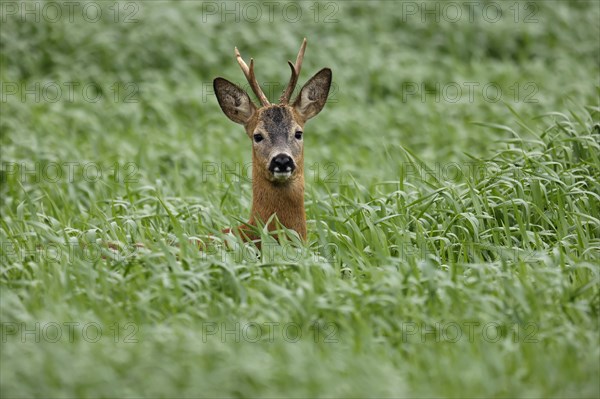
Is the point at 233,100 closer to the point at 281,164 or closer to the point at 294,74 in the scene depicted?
the point at 294,74

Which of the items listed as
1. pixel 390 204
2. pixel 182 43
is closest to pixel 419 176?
pixel 390 204

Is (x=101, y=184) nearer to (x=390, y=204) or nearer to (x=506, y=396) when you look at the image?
(x=390, y=204)

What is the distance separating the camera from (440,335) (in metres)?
4.73

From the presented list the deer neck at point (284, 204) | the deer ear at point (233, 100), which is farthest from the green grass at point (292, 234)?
the deer ear at point (233, 100)

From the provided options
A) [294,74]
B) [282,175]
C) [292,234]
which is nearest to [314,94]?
[294,74]

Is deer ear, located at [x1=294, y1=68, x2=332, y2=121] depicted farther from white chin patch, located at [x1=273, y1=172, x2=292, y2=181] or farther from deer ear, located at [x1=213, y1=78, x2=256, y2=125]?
white chin patch, located at [x1=273, y1=172, x2=292, y2=181]

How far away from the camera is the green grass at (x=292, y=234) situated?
4344 mm

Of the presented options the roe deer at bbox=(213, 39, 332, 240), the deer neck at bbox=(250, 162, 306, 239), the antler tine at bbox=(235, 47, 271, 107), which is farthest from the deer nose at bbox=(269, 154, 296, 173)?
the antler tine at bbox=(235, 47, 271, 107)

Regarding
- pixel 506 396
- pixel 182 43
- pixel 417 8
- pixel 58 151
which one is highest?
pixel 417 8

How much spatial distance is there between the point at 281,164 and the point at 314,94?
34.1 inches

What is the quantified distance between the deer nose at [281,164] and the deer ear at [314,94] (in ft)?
2.09

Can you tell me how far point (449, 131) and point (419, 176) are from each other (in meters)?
2.95

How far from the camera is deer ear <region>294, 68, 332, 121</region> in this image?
669cm

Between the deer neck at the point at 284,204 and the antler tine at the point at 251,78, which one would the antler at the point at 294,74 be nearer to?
the antler tine at the point at 251,78
